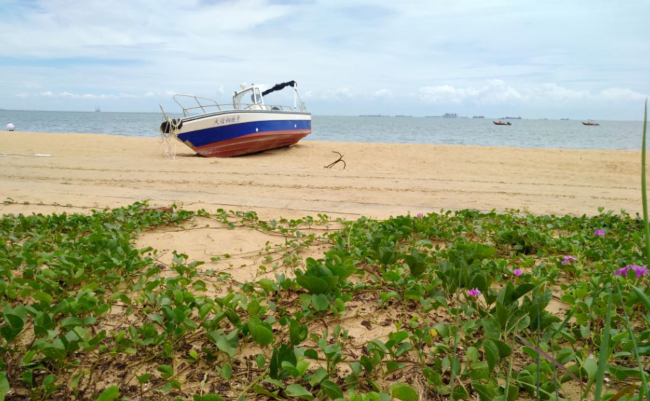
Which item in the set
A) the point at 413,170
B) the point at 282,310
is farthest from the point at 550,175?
the point at 282,310

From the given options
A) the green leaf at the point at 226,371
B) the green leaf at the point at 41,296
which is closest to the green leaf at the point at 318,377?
the green leaf at the point at 226,371

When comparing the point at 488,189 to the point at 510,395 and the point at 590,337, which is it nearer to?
the point at 590,337

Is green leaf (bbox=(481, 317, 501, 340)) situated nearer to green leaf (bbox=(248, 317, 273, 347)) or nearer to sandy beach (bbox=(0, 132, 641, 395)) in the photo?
sandy beach (bbox=(0, 132, 641, 395))

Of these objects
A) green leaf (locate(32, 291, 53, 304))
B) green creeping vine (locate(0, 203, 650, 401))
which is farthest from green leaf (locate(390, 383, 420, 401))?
green leaf (locate(32, 291, 53, 304))

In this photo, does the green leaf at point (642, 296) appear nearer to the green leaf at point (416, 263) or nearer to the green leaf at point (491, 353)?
the green leaf at point (491, 353)

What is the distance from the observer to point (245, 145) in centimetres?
1349

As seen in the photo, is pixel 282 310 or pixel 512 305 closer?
pixel 512 305

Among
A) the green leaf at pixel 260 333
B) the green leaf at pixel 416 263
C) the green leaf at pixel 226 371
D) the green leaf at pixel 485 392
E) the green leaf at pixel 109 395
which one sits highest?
the green leaf at pixel 416 263

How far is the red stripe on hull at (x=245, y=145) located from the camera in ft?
42.7

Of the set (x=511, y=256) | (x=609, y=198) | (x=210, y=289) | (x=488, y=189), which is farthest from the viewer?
(x=488, y=189)

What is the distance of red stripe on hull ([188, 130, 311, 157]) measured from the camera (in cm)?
1302

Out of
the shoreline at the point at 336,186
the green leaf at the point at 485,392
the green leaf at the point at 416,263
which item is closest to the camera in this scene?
the green leaf at the point at 485,392

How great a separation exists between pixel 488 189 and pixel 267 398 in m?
6.49

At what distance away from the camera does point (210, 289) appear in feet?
9.20
